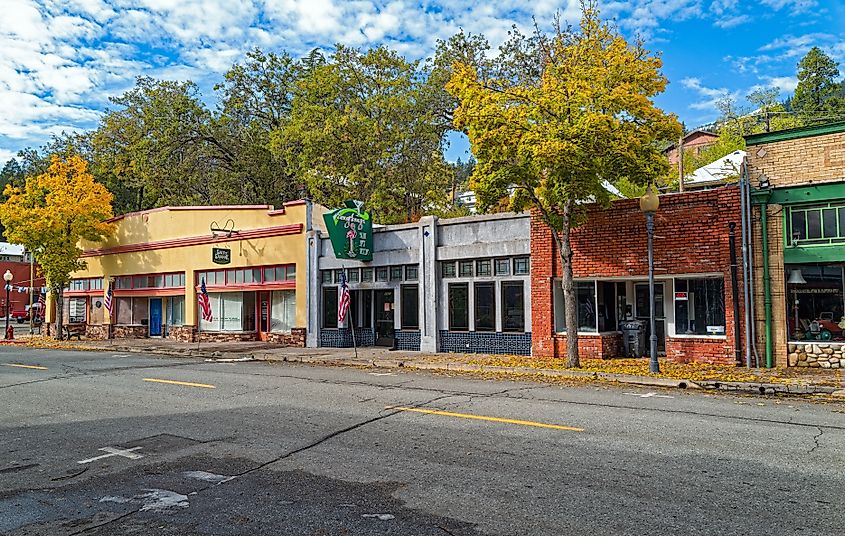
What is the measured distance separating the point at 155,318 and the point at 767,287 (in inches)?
1076

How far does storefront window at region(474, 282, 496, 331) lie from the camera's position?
20.1m

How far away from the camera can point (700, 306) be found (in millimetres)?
16688

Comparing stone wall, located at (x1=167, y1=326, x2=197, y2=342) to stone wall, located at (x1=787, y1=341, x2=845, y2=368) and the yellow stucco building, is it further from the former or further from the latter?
stone wall, located at (x1=787, y1=341, x2=845, y2=368)

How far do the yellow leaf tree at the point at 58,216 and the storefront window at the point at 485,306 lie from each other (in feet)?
72.9

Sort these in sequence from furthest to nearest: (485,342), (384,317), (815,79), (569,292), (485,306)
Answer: (815,79) < (384,317) < (485,306) < (485,342) < (569,292)

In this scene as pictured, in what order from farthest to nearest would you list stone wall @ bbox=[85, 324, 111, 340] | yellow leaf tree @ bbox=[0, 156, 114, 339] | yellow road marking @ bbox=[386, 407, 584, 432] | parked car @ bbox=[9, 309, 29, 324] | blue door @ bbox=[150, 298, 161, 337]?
parked car @ bbox=[9, 309, 29, 324]
stone wall @ bbox=[85, 324, 111, 340]
blue door @ bbox=[150, 298, 161, 337]
yellow leaf tree @ bbox=[0, 156, 114, 339]
yellow road marking @ bbox=[386, 407, 584, 432]

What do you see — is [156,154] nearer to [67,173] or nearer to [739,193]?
[67,173]

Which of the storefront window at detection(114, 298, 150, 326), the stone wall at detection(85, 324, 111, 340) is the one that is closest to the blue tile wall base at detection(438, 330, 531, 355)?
the storefront window at detection(114, 298, 150, 326)

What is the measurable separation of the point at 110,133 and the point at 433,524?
40.0m

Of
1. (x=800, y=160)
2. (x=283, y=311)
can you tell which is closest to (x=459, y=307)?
(x=283, y=311)

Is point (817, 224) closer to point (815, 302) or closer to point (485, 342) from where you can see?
point (815, 302)

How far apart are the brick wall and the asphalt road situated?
654 centimetres

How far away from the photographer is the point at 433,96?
31750 millimetres

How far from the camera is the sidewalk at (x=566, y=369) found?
13.0 meters
